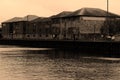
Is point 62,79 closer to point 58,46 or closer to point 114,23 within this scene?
point 58,46

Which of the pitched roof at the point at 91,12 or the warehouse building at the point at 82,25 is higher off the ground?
the pitched roof at the point at 91,12

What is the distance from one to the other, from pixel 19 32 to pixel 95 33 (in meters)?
50.3

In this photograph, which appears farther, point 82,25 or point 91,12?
point 91,12

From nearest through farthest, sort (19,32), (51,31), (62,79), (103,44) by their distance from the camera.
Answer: (62,79)
(103,44)
(51,31)
(19,32)

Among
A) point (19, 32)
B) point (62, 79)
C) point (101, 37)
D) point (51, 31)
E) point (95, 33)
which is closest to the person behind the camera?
point (62, 79)

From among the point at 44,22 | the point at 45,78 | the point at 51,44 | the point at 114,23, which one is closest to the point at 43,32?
the point at 44,22

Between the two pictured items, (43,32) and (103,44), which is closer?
(103,44)

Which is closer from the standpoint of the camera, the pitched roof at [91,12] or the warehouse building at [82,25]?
the warehouse building at [82,25]

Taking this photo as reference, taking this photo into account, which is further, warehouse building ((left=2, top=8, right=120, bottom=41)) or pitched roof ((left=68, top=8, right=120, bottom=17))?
pitched roof ((left=68, top=8, right=120, bottom=17))

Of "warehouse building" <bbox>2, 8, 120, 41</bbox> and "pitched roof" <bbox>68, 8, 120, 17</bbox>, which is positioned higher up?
"pitched roof" <bbox>68, 8, 120, 17</bbox>

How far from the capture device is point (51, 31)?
441 ft

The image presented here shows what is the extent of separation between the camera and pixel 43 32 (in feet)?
460

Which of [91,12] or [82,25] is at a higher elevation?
[91,12]

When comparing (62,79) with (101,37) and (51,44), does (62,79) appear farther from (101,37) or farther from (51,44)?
(101,37)
